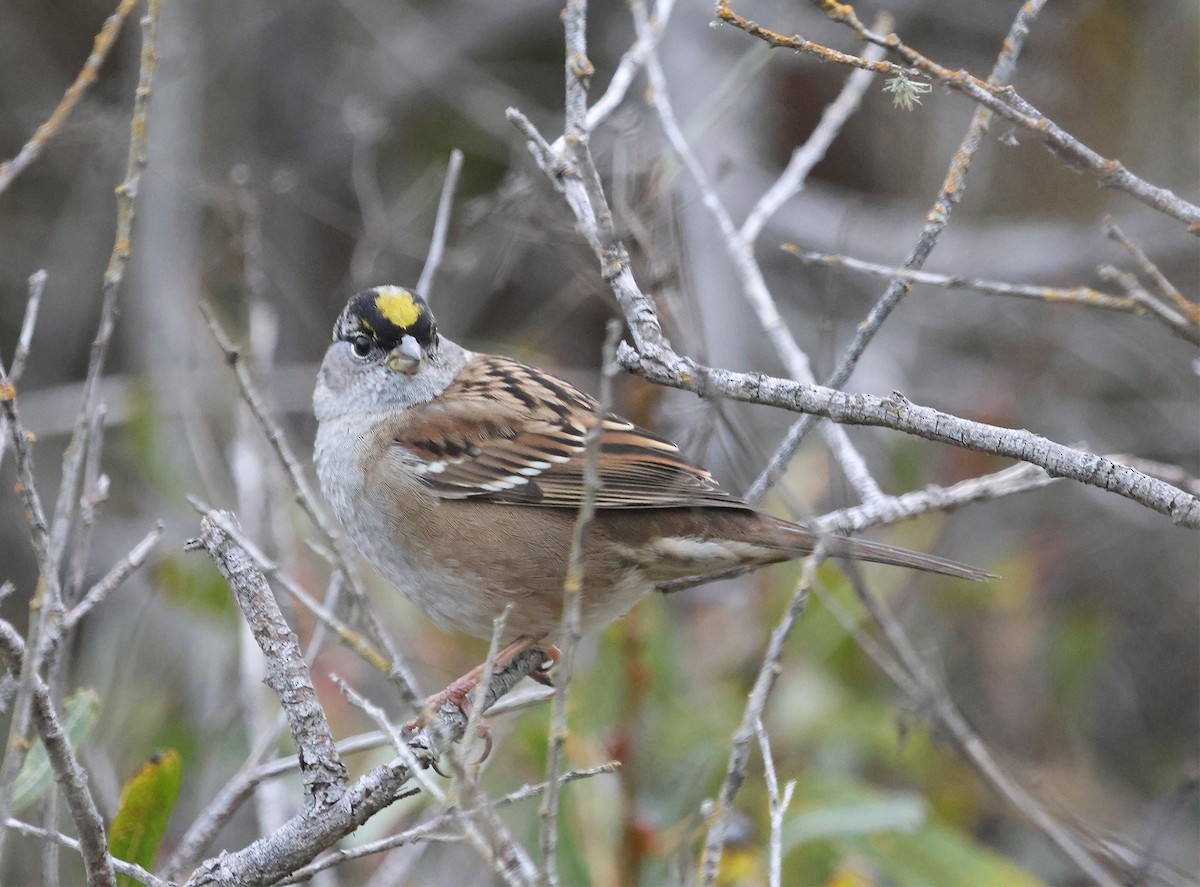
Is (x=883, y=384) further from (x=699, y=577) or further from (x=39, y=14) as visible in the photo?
(x=39, y=14)

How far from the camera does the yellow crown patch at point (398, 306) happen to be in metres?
3.27

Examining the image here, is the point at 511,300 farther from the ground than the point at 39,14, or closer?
closer

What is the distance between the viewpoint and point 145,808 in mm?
2330

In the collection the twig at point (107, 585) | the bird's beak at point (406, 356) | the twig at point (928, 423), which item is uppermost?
the twig at point (928, 423)

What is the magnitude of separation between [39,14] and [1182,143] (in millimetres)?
5213

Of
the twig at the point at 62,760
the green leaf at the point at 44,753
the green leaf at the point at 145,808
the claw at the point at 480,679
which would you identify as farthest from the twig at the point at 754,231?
the twig at the point at 62,760

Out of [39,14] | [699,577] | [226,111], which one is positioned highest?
[39,14]

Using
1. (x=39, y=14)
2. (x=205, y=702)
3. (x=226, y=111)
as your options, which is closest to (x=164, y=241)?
(x=226, y=111)

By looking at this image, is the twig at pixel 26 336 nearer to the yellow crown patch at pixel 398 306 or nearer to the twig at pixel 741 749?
the yellow crown patch at pixel 398 306

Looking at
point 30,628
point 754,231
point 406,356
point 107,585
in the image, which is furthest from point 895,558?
point 30,628

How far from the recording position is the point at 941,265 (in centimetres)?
534

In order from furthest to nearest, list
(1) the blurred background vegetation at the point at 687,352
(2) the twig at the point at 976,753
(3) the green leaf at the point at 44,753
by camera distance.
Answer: (1) the blurred background vegetation at the point at 687,352, (2) the twig at the point at 976,753, (3) the green leaf at the point at 44,753

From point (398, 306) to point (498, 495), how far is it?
22.8 inches

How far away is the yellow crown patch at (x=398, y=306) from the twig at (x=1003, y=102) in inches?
57.4
